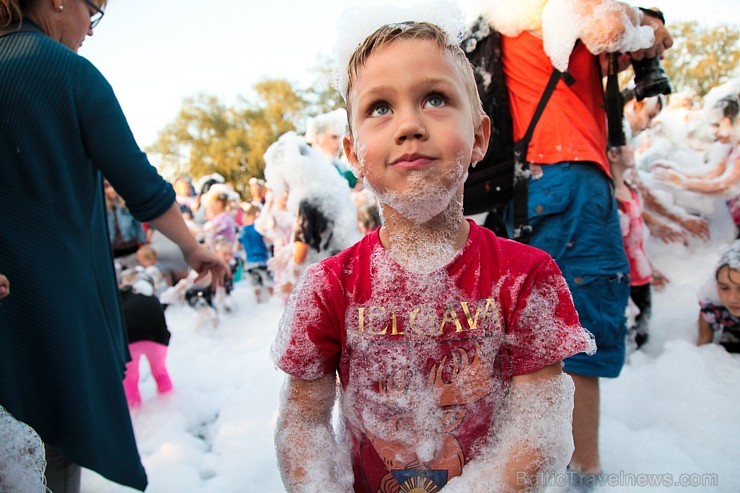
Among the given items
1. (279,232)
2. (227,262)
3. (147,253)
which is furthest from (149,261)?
(279,232)

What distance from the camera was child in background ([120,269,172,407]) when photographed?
3.29 m

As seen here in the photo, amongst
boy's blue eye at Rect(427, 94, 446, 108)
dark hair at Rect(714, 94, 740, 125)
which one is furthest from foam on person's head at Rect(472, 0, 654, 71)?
dark hair at Rect(714, 94, 740, 125)

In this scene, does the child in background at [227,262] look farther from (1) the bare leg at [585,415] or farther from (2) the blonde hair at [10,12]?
(1) the bare leg at [585,415]

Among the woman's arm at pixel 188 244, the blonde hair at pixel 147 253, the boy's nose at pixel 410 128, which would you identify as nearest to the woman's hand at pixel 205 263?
the woman's arm at pixel 188 244

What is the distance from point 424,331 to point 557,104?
1155mm

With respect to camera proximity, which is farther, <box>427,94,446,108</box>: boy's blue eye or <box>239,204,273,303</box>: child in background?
<box>239,204,273,303</box>: child in background

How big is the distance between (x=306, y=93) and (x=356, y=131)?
33066 millimetres

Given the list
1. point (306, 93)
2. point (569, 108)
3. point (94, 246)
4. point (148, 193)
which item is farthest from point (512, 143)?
point (306, 93)

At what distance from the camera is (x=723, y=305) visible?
300 cm

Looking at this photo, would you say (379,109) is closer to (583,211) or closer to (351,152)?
(351,152)

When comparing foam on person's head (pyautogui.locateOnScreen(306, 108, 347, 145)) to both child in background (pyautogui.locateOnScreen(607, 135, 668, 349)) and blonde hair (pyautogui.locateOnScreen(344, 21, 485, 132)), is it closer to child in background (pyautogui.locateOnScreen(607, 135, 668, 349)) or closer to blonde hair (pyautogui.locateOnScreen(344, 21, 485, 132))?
child in background (pyautogui.locateOnScreen(607, 135, 668, 349))

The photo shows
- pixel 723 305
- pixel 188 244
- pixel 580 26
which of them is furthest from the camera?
pixel 723 305

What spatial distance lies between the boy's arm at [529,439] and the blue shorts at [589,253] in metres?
0.77

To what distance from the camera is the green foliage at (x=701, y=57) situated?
1294 cm
